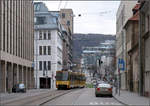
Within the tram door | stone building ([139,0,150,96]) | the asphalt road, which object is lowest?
the tram door

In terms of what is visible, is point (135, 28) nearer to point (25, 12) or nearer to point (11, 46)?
point (11, 46)

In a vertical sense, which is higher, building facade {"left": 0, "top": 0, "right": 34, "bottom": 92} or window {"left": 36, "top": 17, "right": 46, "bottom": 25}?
window {"left": 36, "top": 17, "right": 46, "bottom": 25}

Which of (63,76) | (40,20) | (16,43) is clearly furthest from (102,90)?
(40,20)

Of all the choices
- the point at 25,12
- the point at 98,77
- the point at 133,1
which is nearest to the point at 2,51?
the point at 25,12

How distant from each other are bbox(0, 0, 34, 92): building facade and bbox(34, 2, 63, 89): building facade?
12389 mm

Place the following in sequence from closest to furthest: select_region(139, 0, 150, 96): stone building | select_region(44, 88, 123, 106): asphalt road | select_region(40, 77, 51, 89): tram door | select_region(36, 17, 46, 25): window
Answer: select_region(44, 88, 123, 106): asphalt road < select_region(139, 0, 150, 96): stone building < select_region(40, 77, 51, 89): tram door < select_region(36, 17, 46, 25): window

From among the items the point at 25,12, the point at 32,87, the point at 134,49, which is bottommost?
the point at 32,87

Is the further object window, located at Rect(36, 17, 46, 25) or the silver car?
window, located at Rect(36, 17, 46, 25)

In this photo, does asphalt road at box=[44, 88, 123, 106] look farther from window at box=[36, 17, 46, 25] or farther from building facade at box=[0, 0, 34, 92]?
window at box=[36, 17, 46, 25]

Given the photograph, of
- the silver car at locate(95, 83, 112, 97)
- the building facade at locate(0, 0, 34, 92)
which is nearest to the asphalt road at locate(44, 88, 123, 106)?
the silver car at locate(95, 83, 112, 97)

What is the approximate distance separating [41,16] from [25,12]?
79.0 ft

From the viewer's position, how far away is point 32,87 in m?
79.4

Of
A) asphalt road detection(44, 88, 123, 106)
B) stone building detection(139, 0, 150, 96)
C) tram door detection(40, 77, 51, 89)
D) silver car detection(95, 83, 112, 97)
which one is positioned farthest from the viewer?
tram door detection(40, 77, 51, 89)

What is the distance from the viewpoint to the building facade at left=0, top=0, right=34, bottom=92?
55.9 meters
